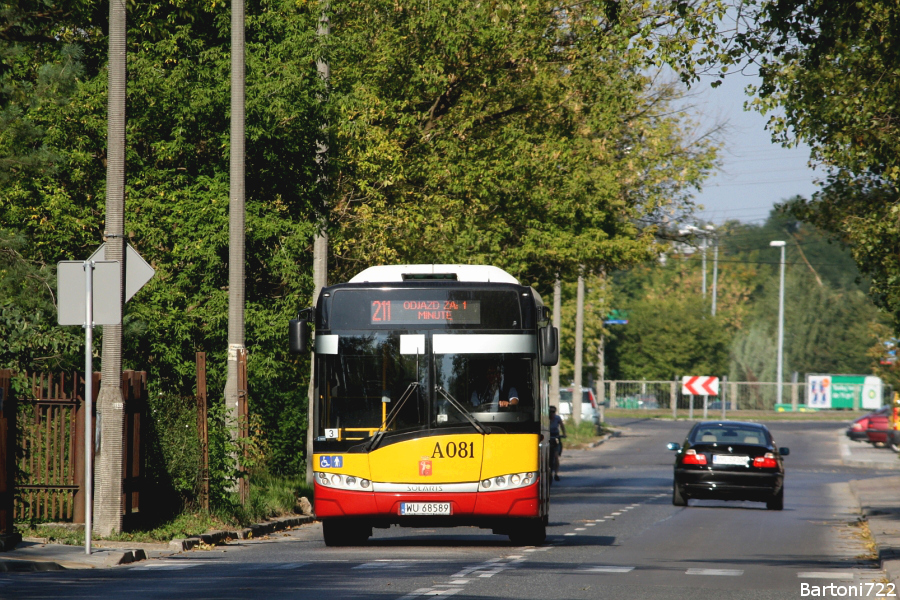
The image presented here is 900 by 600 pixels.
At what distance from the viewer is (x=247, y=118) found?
70.7ft

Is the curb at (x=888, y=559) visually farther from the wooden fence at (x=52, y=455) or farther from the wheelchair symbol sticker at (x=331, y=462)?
the wooden fence at (x=52, y=455)

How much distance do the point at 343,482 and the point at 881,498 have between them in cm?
1742

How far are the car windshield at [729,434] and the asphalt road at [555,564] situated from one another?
128 centimetres

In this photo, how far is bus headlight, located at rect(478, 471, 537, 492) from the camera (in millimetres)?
15602

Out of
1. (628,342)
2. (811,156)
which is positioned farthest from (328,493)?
(628,342)

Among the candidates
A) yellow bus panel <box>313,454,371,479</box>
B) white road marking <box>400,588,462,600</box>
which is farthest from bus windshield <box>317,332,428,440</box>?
white road marking <box>400,588,462,600</box>

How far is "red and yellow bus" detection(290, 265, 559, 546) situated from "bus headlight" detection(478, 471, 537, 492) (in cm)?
1

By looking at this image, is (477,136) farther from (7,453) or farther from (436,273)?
(7,453)

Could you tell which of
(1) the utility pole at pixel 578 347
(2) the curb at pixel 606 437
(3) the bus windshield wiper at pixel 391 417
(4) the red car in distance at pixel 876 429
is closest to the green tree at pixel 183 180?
(3) the bus windshield wiper at pixel 391 417

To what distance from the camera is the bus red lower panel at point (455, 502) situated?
15570 mm

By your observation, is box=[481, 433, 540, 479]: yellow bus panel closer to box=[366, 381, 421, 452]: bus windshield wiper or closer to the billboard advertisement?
box=[366, 381, 421, 452]: bus windshield wiper

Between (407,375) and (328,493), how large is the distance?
5.13ft

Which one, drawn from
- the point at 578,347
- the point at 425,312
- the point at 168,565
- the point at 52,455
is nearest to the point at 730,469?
the point at 425,312

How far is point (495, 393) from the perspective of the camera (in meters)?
15.7
